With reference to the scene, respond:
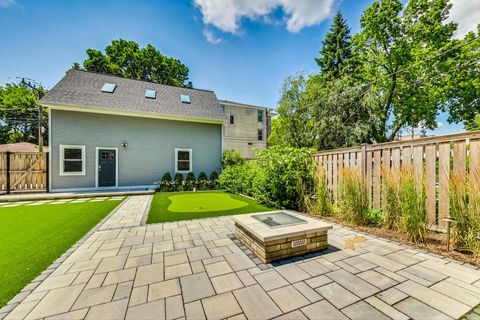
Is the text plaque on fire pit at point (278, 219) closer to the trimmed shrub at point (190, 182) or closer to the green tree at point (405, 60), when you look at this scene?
the trimmed shrub at point (190, 182)

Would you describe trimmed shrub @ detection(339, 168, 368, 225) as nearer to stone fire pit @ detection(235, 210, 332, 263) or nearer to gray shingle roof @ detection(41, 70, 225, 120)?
stone fire pit @ detection(235, 210, 332, 263)

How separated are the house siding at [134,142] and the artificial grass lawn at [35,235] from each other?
3518 millimetres

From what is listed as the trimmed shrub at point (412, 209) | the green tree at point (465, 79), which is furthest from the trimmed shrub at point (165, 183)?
the green tree at point (465, 79)

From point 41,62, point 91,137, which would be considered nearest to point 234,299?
point 91,137

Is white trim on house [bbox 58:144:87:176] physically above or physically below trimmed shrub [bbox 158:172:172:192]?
above

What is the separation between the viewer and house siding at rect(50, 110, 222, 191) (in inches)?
351

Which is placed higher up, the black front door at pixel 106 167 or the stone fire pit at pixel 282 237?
the black front door at pixel 106 167

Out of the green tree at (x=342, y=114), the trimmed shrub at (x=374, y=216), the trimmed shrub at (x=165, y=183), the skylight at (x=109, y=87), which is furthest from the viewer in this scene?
the green tree at (x=342, y=114)

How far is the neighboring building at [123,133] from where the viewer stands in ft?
29.3

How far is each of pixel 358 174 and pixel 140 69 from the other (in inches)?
963

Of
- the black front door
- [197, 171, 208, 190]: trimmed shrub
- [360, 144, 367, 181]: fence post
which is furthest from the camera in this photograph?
[197, 171, 208, 190]: trimmed shrub

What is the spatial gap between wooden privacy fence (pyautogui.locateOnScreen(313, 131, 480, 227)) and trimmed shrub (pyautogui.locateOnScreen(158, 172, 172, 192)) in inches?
330

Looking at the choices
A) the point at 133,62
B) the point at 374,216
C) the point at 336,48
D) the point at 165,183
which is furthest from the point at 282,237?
the point at 133,62

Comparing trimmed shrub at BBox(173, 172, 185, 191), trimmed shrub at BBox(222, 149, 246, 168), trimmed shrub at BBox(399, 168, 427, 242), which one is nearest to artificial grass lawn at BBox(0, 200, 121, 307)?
trimmed shrub at BBox(173, 172, 185, 191)
